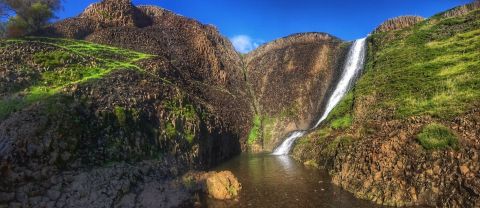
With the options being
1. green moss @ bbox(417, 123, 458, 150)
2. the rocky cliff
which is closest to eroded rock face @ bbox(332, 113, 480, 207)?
green moss @ bbox(417, 123, 458, 150)

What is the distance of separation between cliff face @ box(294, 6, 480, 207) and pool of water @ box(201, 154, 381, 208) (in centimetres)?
116

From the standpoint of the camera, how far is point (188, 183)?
2653 centimetres

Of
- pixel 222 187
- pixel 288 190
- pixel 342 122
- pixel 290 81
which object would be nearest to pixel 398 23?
pixel 290 81

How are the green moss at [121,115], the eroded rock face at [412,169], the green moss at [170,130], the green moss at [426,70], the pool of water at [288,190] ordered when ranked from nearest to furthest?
1. the eroded rock face at [412,169]
2. the pool of water at [288,190]
3. the green moss at [121,115]
4. the green moss at [426,70]
5. the green moss at [170,130]

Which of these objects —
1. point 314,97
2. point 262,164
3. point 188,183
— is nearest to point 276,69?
point 314,97

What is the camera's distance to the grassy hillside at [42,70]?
85.6ft

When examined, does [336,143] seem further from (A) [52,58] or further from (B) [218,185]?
(A) [52,58]

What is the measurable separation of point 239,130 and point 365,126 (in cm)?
2913

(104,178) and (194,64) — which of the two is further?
(194,64)

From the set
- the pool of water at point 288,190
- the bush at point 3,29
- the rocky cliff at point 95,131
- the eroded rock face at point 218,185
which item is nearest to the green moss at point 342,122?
the pool of water at point 288,190

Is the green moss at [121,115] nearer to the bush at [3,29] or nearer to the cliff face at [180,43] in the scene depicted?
the cliff face at [180,43]

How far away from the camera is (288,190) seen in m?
26.5

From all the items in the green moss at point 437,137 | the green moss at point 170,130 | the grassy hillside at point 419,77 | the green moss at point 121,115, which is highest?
the grassy hillside at point 419,77

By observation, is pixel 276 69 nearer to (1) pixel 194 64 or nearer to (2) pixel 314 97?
(2) pixel 314 97
